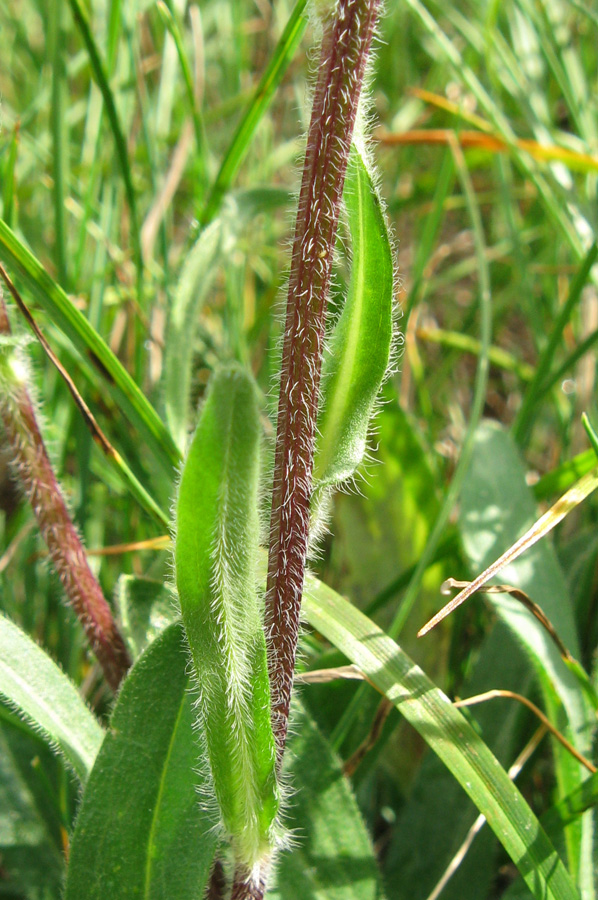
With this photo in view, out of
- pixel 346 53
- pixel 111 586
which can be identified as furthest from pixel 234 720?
pixel 111 586

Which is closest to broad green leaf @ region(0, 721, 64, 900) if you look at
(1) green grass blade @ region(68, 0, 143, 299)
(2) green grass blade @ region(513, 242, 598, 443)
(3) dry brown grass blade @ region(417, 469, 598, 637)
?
(3) dry brown grass blade @ region(417, 469, 598, 637)

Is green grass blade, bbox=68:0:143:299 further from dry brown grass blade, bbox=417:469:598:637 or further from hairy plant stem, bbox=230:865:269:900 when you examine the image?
hairy plant stem, bbox=230:865:269:900

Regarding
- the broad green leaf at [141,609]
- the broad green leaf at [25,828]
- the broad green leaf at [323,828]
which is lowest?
the broad green leaf at [25,828]

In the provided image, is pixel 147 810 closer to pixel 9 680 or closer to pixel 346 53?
pixel 9 680

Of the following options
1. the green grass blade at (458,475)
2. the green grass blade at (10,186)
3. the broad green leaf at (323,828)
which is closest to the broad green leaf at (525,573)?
the green grass blade at (458,475)

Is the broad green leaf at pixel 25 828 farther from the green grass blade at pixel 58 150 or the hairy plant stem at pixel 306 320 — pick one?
the green grass blade at pixel 58 150

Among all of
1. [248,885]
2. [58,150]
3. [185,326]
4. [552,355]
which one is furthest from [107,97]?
[248,885]

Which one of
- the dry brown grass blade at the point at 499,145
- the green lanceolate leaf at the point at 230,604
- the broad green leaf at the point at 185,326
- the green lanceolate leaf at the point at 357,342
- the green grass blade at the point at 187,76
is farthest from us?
the dry brown grass blade at the point at 499,145
